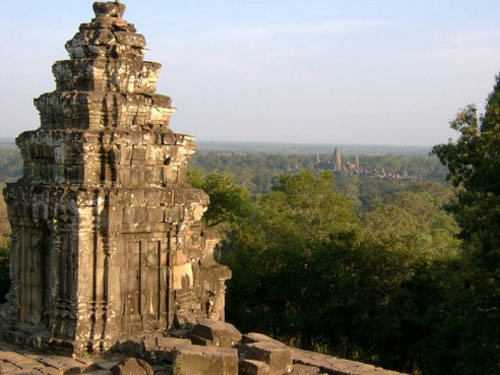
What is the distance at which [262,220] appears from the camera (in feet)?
81.8

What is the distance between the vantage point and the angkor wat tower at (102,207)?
7.74 metres

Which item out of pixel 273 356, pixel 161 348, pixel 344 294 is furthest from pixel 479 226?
pixel 161 348

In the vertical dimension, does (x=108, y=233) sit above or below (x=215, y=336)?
above

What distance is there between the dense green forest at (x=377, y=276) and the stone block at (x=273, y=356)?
5.93 m

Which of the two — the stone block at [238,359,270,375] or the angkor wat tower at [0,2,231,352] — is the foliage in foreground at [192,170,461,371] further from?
the stone block at [238,359,270,375]

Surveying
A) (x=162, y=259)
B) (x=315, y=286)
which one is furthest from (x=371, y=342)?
(x=162, y=259)

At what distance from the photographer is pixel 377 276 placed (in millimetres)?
17625

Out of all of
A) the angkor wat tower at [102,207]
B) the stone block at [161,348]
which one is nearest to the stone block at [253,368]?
the stone block at [161,348]

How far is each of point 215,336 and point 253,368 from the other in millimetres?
644

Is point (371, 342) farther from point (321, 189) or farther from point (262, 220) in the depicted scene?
point (321, 189)

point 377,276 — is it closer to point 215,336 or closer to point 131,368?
A: point 215,336

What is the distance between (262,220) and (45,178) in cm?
1697

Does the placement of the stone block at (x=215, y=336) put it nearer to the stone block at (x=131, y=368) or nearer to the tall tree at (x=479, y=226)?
the stone block at (x=131, y=368)

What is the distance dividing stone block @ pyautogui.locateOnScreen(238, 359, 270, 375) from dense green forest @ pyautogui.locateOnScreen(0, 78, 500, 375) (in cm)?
625
